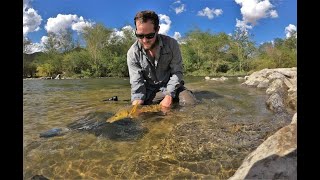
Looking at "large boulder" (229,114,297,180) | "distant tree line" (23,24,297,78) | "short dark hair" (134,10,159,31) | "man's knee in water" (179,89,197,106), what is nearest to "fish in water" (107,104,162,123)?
"man's knee in water" (179,89,197,106)

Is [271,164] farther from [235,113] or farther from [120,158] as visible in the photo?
[235,113]

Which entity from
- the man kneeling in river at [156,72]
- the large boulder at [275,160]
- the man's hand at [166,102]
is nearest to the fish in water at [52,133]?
the man kneeling in river at [156,72]

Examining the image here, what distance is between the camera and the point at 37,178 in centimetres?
278

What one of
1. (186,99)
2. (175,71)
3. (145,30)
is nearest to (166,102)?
(186,99)

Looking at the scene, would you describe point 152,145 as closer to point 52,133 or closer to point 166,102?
point 52,133

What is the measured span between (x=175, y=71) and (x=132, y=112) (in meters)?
1.61

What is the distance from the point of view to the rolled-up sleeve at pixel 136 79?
6.28 metres

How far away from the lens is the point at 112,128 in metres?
4.64

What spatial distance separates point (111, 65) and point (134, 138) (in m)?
52.0

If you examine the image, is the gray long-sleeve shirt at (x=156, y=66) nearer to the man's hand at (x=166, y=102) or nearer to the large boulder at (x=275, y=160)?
the man's hand at (x=166, y=102)
